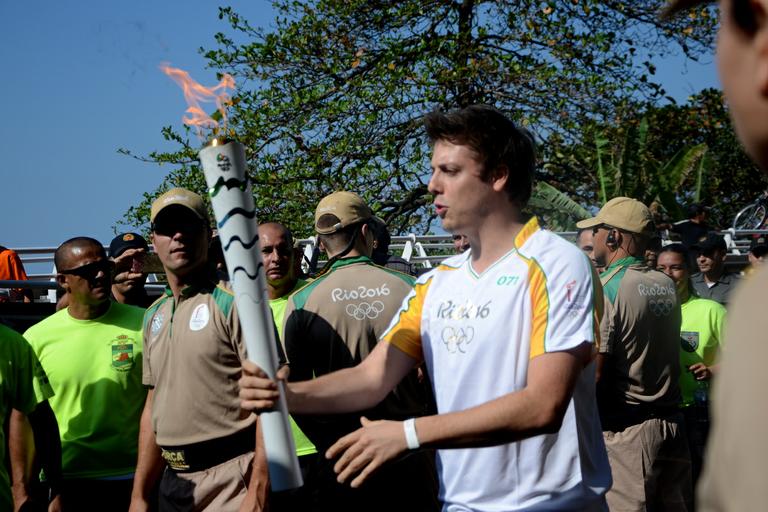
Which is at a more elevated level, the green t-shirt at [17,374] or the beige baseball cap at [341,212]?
the beige baseball cap at [341,212]

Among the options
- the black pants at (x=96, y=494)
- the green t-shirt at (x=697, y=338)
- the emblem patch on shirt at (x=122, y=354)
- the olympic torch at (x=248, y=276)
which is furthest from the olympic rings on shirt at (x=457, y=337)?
the green t-shirt at (x=697, y=338)

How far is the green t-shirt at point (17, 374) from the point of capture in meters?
3.88

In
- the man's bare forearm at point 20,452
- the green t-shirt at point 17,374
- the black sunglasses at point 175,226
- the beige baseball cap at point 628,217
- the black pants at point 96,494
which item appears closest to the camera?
the green t-shirt at point 17,374

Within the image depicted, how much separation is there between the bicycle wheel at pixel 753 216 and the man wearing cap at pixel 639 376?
1354cm

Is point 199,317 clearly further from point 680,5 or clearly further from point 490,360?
point 680,5

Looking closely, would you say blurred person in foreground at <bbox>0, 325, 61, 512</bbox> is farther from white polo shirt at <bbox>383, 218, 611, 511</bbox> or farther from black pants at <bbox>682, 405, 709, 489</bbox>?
black pants at <bbox>682, 405, 709, 489</bbox>

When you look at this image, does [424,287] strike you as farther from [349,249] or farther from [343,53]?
[343,53]

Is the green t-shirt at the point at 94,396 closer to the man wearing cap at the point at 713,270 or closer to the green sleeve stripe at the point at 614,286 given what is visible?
the green sleeve stripe at the point at 614,286

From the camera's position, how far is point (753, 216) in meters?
19.1

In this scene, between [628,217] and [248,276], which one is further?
[628,217]

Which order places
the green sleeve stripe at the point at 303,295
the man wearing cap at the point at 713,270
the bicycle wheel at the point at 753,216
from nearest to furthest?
1. the green sleeve stripe at the point at 303,295
2. the man wearing cap at the point at 713,270
3. the bicycle wheel at the point at 753,216

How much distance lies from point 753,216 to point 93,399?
54.6 ft

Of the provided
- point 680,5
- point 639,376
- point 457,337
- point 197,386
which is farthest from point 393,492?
point 680,5

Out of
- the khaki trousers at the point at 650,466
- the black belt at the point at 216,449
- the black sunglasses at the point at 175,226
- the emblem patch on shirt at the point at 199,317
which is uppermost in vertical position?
the black sunglasses at the point at 175,226
